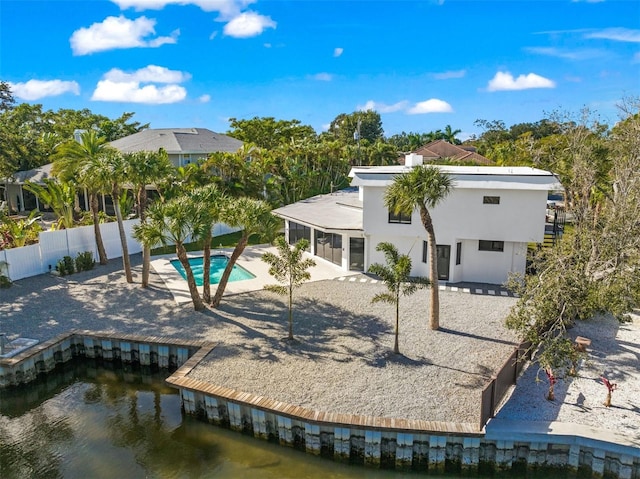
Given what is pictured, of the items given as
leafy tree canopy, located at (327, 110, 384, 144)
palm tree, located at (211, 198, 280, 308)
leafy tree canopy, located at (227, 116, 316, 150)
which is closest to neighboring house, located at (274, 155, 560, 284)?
palm tree, located at (211, 198, 280, 308)

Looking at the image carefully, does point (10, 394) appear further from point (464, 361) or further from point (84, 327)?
point (464, 361)

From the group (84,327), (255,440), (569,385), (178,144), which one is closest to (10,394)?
(84,327)

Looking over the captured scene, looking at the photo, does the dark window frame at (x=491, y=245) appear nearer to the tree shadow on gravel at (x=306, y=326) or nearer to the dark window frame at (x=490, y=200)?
the dark window frame at (x=490, y=200)

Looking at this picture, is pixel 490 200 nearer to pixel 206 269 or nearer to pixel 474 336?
pixel 474 336

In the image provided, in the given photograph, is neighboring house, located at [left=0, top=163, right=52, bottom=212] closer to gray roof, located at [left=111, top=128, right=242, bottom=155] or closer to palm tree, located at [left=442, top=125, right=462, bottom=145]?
gray roof, located at [left=111, top=128, right=242, bottom=155]

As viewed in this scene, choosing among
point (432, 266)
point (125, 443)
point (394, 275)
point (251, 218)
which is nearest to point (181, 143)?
point (251, 218)
